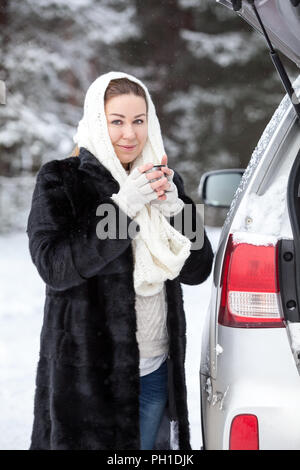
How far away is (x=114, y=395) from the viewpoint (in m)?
2.18

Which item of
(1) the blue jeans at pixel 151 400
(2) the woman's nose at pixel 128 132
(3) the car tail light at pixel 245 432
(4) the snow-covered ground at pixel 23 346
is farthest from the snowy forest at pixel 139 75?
(3) the car tail light at pixel 245 432

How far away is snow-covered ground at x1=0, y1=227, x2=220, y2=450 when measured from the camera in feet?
12.3

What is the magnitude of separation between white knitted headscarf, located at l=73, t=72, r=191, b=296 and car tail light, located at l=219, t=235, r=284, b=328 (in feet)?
1.01

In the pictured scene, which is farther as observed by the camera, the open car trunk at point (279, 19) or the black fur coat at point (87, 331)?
the black fur coat at point (87, 331)

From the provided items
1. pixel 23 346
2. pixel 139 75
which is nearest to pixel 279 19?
pixel 23 346

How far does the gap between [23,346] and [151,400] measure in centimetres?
338

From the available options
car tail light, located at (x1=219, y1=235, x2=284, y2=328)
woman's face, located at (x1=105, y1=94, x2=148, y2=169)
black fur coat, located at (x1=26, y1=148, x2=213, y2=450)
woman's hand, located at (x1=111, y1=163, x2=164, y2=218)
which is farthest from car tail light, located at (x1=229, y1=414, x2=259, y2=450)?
woman's face, located at (x1=105, y1=94, x2=148, y2=169)

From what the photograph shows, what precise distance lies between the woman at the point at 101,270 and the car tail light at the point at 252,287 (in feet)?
1.01

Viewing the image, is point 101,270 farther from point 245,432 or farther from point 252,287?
point 245,432

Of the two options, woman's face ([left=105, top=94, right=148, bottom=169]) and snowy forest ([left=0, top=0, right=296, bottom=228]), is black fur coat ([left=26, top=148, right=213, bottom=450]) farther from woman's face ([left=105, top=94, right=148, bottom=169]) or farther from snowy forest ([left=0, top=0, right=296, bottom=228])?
snowy forest ([left=0, top=0, right=296, bottom=228])

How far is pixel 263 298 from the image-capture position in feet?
6.11

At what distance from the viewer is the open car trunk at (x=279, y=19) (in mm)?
1887

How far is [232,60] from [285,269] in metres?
11.9

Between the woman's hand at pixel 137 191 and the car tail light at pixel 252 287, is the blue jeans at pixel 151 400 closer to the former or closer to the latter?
the car tail light at pixel 252 287
